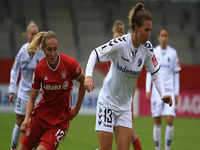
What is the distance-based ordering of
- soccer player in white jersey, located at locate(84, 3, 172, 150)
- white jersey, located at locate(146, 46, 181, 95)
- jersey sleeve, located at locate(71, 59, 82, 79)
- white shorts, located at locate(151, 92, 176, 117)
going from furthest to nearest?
white jersey, located at locate(146, 46, 181, 95) → white shorts, located at locate(151, 92, 176, 117) → jersey sleeve, located at locate(71, 59, 82, 79) → soccer player in white jersey, located at locate(84, 3, 172, 150)

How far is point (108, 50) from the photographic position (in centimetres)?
582

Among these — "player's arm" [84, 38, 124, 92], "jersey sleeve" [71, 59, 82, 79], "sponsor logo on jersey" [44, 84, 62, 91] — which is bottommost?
"sponsor logo on jersey" [44, 84, 62, 91]

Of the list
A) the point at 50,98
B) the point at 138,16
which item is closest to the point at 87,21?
the point at 50,98

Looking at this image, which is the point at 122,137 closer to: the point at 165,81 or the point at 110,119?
the point at 110,119

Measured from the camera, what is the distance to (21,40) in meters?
24.4

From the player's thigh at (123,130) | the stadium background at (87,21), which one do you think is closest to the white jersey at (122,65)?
the player's thigh at (123,130)

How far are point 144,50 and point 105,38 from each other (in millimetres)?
20006

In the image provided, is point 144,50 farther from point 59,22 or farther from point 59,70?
point 59,22

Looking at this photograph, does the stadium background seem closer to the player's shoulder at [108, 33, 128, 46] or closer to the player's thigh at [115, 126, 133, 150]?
the player's thigh at [115, 126, 133, 150]

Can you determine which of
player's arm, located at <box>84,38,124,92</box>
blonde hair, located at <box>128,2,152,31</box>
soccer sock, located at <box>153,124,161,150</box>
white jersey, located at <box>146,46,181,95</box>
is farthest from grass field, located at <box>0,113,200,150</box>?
blonde hair, located at <box>128,2,152,31</box>

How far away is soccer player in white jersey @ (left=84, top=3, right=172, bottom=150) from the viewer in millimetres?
5816

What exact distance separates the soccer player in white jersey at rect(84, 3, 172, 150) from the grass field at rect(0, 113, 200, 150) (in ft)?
14.0

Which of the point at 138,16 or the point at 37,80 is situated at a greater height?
the point at 138,16

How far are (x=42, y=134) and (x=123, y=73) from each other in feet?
4.33
